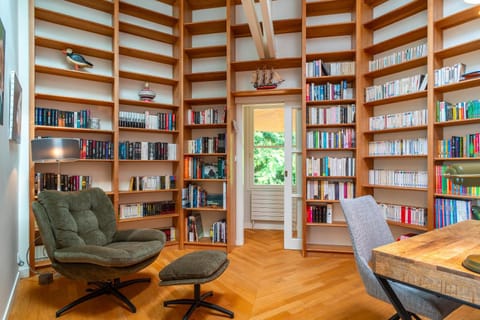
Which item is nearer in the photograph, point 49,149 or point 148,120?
point 49,149

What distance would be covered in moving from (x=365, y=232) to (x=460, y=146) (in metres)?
1.69

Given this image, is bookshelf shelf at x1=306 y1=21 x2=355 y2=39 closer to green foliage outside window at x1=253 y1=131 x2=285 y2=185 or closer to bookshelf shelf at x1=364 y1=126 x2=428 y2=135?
bookshelf shelf at x1=364 y1=126 x2=428 y2=135

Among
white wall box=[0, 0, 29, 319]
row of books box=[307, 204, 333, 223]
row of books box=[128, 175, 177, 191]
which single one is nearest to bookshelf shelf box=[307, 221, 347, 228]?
row of books box=[307, 204, 333, 223]

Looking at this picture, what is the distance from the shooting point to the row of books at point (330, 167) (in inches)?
132

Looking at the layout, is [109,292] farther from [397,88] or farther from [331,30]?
[331,30]

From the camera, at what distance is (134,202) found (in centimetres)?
362

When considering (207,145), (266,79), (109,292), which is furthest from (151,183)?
(266,79)

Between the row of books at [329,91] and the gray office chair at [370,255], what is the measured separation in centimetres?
187

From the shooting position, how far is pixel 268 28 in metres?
2.84

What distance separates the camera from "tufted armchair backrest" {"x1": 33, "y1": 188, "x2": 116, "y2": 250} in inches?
86.4

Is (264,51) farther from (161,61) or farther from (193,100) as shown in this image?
(161,61)

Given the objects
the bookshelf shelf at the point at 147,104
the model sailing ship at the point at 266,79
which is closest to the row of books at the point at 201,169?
the bookshelf shelf at the point at 147,104

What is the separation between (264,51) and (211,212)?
92.7 inches

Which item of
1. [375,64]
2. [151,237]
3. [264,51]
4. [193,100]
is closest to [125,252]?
[151,237]
